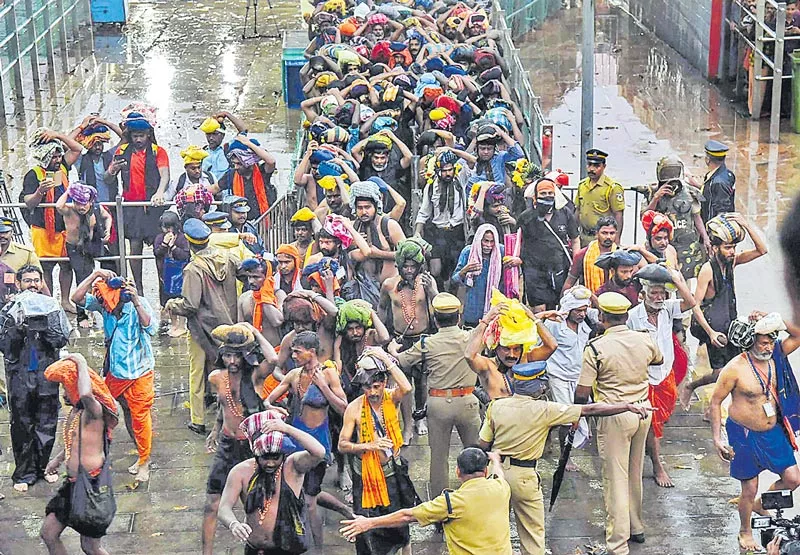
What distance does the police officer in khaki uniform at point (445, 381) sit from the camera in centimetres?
895

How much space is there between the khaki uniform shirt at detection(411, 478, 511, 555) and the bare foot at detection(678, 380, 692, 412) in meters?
3.77

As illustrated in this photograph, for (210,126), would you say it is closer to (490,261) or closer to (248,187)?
(248,187)

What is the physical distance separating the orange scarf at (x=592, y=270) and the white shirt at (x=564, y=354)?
0.97m

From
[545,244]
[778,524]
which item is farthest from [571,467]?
[778,524]

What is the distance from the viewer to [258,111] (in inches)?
888

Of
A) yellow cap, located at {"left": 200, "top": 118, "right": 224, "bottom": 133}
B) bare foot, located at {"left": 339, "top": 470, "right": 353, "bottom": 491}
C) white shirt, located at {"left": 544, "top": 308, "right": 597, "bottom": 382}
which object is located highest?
yellow cap, located at {"left": 200, "top": 118, "right": 224, "bottom": 133}

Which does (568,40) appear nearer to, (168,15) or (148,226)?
(168,15)

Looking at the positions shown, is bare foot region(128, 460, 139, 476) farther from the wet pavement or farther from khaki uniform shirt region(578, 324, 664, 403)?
khaki uniform shirt region(578, 324, 664, 403)

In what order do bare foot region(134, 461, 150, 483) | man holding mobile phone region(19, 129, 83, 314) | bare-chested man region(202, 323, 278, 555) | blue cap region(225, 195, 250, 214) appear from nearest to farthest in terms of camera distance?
bare-chested man region(202, 323, 278, 555), bare foot region(134, 461, 150, 483), blue cap region(225, 195, 250, 214), man holding mobile phone region(19, 129, 83, 314)

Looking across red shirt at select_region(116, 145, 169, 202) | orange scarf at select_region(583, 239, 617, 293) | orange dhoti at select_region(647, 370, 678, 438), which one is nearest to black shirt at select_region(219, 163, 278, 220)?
red shirt at select_region(116, 145, 169, 202)

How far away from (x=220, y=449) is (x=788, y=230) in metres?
6.67

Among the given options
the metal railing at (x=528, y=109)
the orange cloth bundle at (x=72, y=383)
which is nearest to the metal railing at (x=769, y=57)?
the metal railing at (x=528, y=109)

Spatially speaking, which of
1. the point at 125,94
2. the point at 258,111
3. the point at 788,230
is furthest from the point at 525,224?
the point at 125,94

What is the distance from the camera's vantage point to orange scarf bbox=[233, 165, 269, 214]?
13125mm
